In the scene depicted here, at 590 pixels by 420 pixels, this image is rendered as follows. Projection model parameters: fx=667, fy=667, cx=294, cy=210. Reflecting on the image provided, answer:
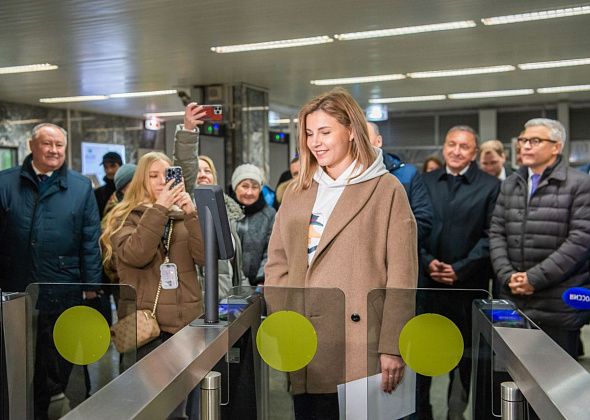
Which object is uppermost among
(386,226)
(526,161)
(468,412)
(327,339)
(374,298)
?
(526,161)

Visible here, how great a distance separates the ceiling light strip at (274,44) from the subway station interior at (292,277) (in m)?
0.03

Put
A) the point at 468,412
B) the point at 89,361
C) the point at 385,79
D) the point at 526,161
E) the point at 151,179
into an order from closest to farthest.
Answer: the point at 468,412 → the point at 89,361 → the point at 151,179 → the point at 526,161 → the point at 385,79

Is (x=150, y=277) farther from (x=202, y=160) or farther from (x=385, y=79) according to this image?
(x=385, y=79)

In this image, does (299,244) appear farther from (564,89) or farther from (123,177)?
(564,89)

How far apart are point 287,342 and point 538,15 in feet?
17.3

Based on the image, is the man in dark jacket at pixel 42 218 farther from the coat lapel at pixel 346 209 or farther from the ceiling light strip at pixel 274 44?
the ceiling light strip at pixel 274 44

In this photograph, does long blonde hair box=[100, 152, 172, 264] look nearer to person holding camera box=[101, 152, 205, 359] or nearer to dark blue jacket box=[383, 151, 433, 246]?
person holding camera box=[101, 152, 205, 359]

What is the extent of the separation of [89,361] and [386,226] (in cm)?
93

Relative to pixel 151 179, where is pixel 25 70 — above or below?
above

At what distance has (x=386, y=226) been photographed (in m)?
1.98

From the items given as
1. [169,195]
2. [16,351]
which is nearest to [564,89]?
[169,195]

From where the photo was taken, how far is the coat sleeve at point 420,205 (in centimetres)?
324

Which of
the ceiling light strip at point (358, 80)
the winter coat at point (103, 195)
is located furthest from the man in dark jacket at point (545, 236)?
the ceiling light strip at point (358, 80)

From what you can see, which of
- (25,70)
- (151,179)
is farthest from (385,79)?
(151,179)
